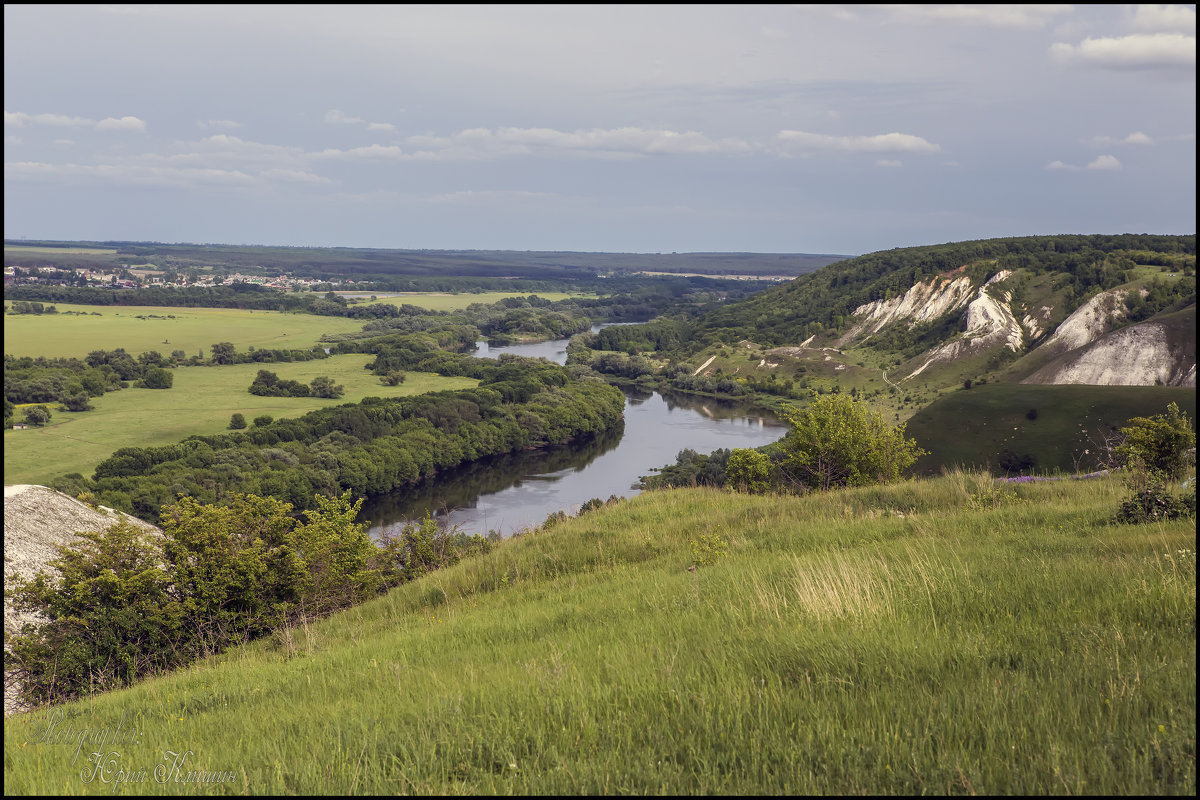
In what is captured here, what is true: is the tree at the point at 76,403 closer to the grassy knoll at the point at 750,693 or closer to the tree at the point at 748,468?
the tree at the point at 748,468

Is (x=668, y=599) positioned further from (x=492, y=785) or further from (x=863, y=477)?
(x=863, y=477)

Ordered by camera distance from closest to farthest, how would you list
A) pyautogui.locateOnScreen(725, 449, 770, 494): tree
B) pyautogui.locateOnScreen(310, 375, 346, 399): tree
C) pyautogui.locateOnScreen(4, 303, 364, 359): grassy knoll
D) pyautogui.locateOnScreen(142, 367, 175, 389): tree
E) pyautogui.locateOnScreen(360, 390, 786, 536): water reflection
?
pyautogui.locateOnScreen(725, 449, 770, 494): tree, pyautogui.locateOnScreen(360, 390, 786, 536): water reflection, pyautogui.locateOnScreen(310, 375, 346, 399): tree, pyautogui.locateOnScreen(142, 367, 175, 389): tree, pyautogui.locateOnScreen(4, 303, 364, 359): grassy knoll

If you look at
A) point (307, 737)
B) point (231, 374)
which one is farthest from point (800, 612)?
point (231, 374)

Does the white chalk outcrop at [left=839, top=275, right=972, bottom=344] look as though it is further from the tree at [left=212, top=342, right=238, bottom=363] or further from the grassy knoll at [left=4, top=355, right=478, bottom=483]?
the tree at [left=212, top=342, right=238, bottom=363]

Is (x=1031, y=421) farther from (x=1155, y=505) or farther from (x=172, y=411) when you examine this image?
(x=172, y=411)

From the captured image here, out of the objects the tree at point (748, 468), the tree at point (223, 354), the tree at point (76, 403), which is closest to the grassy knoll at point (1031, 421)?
the tree at point (748, 468)

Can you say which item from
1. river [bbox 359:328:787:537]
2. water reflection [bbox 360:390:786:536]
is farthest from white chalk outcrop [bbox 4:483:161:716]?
water reflection [bbox 360:390:786:536]
